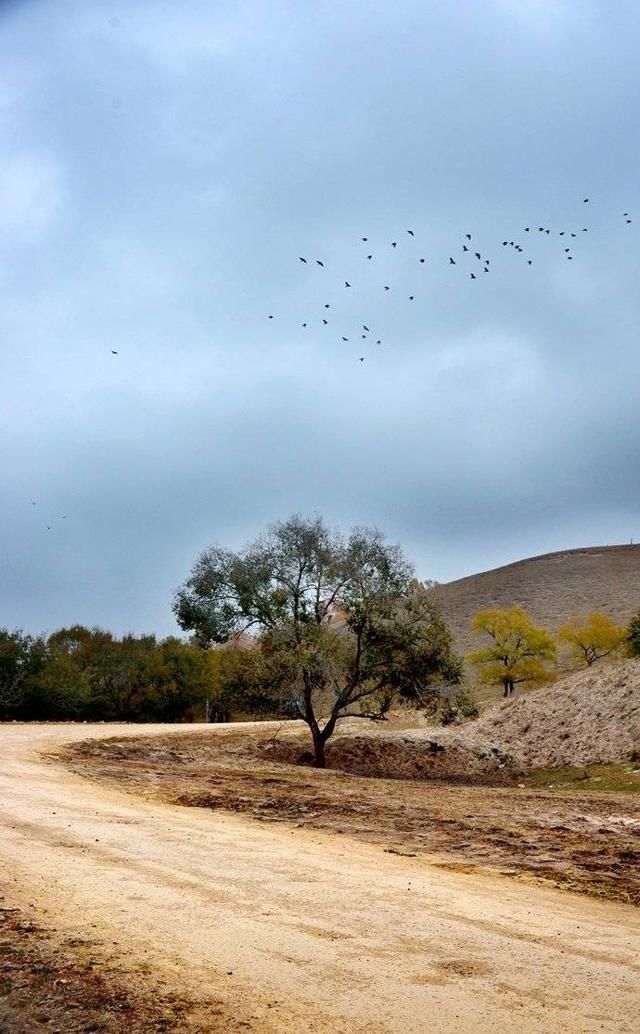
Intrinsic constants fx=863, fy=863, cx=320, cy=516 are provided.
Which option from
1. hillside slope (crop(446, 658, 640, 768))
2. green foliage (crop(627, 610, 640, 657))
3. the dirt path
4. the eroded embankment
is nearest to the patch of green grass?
hillside slope (crop(446, 658, 640, 768))

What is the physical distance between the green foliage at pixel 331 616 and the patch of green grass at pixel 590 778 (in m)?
3.97

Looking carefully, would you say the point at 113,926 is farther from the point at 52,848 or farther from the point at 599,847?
the point at 599,847

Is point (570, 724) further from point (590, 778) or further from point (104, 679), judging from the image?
point (104, 679)

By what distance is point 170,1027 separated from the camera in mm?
5348

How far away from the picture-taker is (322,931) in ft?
23.9

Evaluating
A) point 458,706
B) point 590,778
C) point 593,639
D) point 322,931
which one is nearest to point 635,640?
point 458,706

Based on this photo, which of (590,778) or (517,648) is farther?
(517,648)

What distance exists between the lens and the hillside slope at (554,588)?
325 ft

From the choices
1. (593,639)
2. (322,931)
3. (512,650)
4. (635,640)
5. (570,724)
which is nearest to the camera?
(322,931)

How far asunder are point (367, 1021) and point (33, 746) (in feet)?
69.6

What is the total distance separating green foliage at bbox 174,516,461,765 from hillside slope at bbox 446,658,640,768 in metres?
3.63

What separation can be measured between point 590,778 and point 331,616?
877 cm

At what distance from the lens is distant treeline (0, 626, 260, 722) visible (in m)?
46.0

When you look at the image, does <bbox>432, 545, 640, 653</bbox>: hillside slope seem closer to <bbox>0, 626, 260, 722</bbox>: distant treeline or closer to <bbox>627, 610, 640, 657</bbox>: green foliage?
<bbox>0, 626, 260, 722</bbox>: distant treeline
